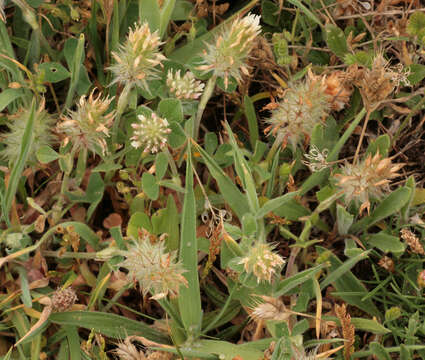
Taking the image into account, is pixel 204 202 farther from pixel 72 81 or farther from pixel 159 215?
pixel 72 81

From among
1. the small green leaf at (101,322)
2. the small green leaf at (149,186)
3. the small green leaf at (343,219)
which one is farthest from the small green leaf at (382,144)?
the small green leaf at (101,322)

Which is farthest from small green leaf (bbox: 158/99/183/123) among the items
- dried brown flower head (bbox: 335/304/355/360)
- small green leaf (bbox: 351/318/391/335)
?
small green leaf (bbox: 351/318/391/335)

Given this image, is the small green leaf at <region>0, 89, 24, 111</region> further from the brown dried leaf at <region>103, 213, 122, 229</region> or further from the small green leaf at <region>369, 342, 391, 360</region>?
the small green leaf at <region>369, 342, 391, 360</region>

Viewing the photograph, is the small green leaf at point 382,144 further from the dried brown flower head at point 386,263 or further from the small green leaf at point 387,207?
the dried brown flower head at point 386,263

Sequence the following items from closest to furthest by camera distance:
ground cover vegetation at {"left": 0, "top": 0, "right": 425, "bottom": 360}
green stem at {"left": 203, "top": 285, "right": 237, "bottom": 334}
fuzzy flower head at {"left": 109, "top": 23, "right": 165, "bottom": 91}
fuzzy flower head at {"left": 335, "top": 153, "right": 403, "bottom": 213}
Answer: fuzzy flower head at {"left": 109, "top": 23, "right": 165, "bottom": 91} → fuzzy flower head at {"left": 335, "top": 153, "right": 403, "bottom": 213} → ground cover vegetation at {"left": 0, "top": 0, "right": 425, "bottom": 360} → green stem at {"left": 203, "top": 285, "right": 237, "bottom": 334}

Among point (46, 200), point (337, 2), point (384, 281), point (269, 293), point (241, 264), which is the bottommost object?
point (384, 281)

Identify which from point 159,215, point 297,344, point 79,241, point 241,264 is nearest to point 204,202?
point 159,215
